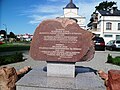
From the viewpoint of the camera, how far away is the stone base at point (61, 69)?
7.67 m

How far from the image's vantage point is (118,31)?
50.8 meters

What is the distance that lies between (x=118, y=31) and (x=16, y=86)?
46.1m

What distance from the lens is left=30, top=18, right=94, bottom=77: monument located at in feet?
25.2

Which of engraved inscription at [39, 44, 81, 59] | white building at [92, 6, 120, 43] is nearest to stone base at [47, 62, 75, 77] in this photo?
engraved inscription at [39, 44, 81, 59]

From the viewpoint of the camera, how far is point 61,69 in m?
7.72

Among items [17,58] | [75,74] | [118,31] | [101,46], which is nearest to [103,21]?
[118,31]

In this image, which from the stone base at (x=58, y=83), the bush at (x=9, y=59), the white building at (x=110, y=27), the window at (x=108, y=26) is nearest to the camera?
the stone base at (x=58, y=83)

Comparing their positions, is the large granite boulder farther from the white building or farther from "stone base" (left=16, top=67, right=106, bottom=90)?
the white building

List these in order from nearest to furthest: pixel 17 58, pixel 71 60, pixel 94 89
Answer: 1. pixel 94 89
2. pixel 71 60
3. pixel 17 58

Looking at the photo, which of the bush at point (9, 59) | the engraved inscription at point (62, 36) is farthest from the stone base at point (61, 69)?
the bush at point (9, 59)

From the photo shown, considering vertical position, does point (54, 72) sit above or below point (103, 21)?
below

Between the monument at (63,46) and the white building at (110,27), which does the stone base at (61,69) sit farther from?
the white building at (110,27)

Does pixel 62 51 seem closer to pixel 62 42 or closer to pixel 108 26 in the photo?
pixel 62 42

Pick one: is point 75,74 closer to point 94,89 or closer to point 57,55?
point 57,55
